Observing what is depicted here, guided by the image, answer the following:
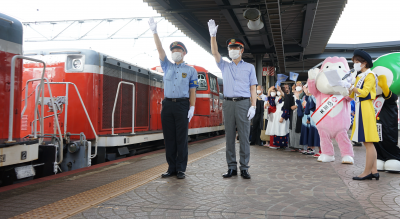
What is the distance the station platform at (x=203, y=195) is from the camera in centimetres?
277

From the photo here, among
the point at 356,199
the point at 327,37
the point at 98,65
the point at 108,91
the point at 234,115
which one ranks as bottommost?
the point at 356,199

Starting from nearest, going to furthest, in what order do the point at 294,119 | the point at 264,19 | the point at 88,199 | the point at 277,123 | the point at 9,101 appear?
the point at 88,199, the point at 9,101, the point at 294,119, the point at 277,123, the point at 264,19

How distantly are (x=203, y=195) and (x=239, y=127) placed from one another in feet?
4.69

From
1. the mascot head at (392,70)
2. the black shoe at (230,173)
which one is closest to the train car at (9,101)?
the black shoe at (230,173)

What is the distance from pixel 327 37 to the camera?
45.2 feet

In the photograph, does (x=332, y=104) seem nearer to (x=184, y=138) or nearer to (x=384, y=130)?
(x=384, y=130)

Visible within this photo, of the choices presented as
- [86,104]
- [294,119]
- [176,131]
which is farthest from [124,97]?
[294,119]

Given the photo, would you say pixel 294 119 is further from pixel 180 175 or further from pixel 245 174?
pixel 180 175

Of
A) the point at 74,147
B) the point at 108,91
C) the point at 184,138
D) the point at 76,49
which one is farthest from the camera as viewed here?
Result: the point at 108,91

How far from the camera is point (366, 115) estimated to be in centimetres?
446

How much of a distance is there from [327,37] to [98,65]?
1111cm

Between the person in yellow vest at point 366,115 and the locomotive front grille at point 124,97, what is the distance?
4.58 metres

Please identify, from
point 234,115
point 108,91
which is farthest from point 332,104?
point 108,91

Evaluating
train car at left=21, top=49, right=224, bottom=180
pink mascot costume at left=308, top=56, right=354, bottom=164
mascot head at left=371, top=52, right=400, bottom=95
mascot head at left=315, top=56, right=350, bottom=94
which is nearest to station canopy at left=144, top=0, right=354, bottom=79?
mascot head at left=315, top=56, right=350, bottom=94
